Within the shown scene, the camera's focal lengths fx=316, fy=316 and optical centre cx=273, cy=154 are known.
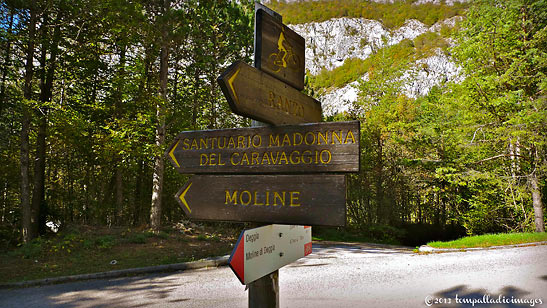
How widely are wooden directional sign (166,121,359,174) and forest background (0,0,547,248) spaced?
9318 mm

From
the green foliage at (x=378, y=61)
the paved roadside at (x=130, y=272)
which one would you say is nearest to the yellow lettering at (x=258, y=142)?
the paved roadside at (x=130, y=272)

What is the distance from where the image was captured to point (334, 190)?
1844 mm

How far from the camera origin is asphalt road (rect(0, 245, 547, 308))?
482 centimetres

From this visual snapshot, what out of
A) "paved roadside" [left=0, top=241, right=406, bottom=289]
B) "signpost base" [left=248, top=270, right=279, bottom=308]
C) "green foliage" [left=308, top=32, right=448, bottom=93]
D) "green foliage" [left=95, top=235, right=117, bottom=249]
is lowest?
"paved roadside" [left=0, top=241, right=406, bottom=289]

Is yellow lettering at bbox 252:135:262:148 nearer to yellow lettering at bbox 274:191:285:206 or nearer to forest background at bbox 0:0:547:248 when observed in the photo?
yellow lettering at bbox 274:191:285:206

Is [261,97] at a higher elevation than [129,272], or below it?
higher

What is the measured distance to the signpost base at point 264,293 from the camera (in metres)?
2.22

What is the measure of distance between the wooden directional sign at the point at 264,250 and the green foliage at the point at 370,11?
11948cm

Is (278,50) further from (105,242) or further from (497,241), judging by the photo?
(497,241)

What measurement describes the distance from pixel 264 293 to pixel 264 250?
41cm

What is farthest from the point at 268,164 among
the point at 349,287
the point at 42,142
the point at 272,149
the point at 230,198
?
the point at 42,142

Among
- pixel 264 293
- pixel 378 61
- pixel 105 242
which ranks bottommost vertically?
pixel 105 242

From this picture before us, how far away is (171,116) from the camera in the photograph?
499 inches

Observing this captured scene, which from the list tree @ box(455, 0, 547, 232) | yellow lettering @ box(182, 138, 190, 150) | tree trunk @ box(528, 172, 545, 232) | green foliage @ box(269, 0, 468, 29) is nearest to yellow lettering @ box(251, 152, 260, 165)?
yellow lettering @ box(182, 138, 190, 150)
